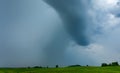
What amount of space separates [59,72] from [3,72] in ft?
149

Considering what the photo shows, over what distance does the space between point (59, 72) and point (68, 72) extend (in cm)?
507

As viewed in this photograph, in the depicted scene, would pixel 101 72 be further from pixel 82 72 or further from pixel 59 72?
pixel 59 72

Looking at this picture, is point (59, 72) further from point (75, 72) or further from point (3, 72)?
point (3, 72)

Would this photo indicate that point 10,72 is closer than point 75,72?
No

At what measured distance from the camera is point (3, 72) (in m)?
172

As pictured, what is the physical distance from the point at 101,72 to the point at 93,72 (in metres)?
4.44

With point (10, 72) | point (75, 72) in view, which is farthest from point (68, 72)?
point (10, 72)

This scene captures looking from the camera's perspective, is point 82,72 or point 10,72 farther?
point 10,72

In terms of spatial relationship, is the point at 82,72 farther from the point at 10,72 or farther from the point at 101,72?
the point at 10,72

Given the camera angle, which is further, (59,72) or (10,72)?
(10,72)

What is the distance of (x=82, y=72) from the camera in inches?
5832

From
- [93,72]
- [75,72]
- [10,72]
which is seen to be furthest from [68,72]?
[10,72]

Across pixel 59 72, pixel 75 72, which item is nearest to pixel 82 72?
pixel 75 72

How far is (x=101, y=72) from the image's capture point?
145 m
